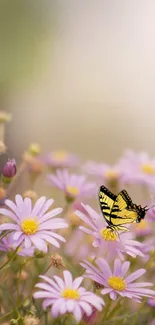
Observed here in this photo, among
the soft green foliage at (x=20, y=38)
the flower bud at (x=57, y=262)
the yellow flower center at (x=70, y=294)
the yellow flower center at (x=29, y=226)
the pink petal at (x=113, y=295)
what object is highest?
the soft green foliage at (x=20, y=38)

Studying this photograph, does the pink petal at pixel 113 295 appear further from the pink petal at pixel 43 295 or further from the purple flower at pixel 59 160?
the purple flower at pixel 59 160

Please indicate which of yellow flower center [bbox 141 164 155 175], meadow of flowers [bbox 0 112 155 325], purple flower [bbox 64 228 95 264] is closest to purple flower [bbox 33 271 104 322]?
meadow of flowers [bbox 0 112 155 325]

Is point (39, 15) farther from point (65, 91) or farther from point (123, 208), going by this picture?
point (123, 208)

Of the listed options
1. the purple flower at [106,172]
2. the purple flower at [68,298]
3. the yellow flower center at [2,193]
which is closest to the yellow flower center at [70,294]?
the purple flower at [68,298]

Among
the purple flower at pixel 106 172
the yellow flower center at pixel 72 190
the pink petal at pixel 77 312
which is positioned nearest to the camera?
the pink petal at pixel 77 312

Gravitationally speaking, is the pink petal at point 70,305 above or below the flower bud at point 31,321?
above

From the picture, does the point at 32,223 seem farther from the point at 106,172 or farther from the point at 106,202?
the point at 106,172

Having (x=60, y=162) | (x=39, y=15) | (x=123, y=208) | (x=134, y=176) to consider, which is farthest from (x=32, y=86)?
(x=123, y=208)
